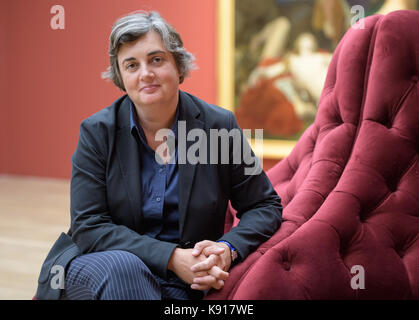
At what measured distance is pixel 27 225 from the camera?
15.2 feet

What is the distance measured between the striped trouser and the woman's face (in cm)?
54

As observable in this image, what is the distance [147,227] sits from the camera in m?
1.80

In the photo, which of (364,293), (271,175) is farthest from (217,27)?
(364,293)

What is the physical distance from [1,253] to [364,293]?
9.93 feet

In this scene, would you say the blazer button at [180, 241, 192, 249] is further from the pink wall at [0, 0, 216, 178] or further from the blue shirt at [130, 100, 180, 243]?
the pink wall at [0, 0, 216, 178]

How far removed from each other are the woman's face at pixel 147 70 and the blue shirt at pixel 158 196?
0.11 m

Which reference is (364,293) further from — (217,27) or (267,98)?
(217,27)

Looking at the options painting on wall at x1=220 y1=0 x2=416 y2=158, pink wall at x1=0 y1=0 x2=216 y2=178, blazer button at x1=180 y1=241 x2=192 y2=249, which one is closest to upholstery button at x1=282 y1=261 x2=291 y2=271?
blazer button at x1=180 y1=241 x2=192 y2=249

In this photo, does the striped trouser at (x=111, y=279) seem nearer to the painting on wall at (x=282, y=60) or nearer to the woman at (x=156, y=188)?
the woman at (x=156, y=188)

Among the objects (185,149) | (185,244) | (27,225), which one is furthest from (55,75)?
(185,244)

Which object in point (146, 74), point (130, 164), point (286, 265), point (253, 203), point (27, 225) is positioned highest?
point (146, 74)

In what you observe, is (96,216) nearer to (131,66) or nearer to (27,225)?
(131,66)

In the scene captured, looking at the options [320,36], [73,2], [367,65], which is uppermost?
[73,2]

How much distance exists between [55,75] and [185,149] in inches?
201
